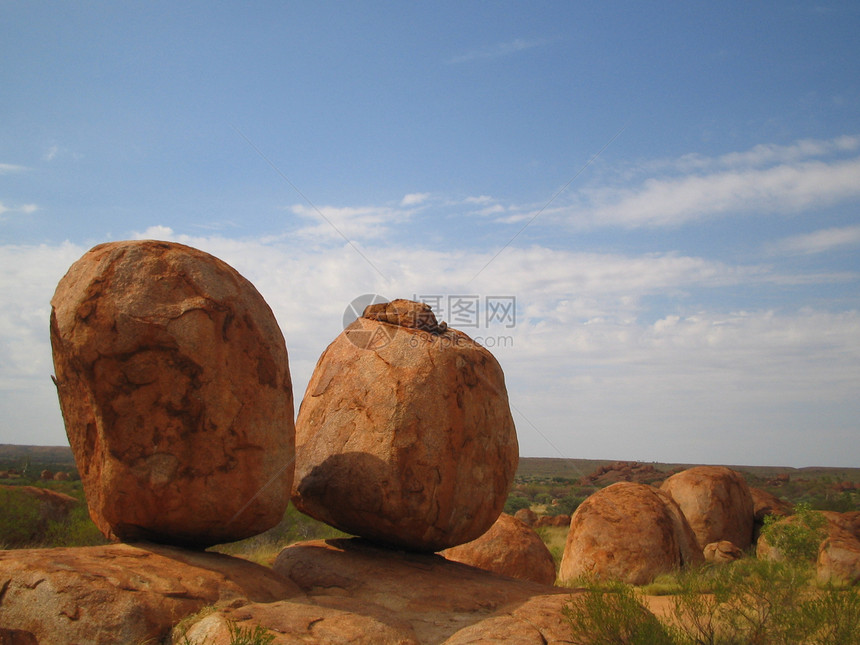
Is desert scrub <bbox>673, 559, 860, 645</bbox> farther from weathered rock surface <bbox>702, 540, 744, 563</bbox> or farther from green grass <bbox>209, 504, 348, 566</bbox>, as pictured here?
green grass <bbox>209, 504, 348, 566</bbox>

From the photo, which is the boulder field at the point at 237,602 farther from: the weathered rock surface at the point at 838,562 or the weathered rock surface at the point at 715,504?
the weathered rock surface at the point at 715,504

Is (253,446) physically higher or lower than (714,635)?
higher

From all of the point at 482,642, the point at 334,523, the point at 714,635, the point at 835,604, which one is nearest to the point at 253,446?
the point at 334,523

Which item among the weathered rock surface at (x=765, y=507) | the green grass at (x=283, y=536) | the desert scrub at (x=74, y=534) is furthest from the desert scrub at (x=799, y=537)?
the desert scrub at (x=74, y=534)

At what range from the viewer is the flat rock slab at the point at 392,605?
17.3 feet

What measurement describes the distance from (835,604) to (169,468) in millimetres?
6490

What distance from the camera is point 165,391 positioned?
6242 millimetres

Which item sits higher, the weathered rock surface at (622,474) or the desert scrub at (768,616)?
the desert scrub at (768,616)

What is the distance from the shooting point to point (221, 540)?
706 centimetres

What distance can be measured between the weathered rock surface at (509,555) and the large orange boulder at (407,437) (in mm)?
3282

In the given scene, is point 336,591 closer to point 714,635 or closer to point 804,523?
point 714,635

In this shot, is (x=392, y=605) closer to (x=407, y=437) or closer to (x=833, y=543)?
(x=407, y=437)

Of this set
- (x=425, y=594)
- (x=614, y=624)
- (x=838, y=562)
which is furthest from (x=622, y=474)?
(x=614, y=624)

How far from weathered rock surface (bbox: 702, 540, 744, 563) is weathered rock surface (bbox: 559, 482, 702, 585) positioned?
1916 millimetres
